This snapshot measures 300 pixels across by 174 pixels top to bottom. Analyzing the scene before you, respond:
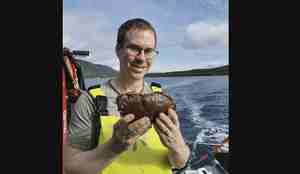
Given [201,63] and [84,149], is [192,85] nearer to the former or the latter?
[201,63]

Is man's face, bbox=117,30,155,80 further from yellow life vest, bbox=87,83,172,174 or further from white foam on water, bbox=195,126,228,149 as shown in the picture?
white foam on water, bbox=195,126,228,149

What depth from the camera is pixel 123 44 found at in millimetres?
1995

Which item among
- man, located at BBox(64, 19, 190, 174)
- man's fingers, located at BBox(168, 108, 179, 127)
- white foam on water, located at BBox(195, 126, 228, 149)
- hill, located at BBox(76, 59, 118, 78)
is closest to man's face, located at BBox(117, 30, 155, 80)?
man, located at BBox(64, 19, 190, 174)

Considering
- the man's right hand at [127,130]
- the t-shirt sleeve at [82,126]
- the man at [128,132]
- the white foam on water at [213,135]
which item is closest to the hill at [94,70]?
the man at [128,132]

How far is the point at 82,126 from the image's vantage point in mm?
1929

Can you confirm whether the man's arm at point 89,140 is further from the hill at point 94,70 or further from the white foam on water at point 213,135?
the white foam on water at point 213,135

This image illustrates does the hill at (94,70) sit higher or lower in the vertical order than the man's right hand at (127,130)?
higher

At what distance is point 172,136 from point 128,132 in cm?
20

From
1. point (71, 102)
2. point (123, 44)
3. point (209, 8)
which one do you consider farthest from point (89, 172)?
point (209, 8)

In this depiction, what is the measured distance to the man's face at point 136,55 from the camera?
196cm

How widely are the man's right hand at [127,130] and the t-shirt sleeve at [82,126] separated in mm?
121

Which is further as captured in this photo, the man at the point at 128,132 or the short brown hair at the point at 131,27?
the short brown hair at the point at 131,27

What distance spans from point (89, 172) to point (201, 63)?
2.76 ft

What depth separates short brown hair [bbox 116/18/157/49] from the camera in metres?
2.01
